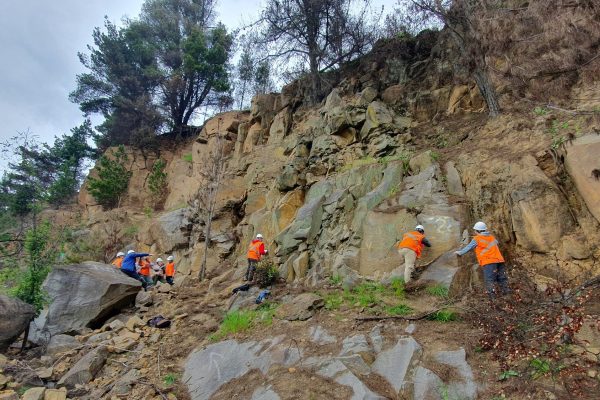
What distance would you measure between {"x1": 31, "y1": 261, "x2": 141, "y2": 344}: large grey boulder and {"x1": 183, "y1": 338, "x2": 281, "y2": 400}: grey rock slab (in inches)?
168

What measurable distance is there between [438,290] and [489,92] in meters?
6.97

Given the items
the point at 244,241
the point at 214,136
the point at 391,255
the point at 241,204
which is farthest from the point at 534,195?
the point at 214,136

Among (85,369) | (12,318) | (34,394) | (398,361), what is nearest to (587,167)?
(398,361)

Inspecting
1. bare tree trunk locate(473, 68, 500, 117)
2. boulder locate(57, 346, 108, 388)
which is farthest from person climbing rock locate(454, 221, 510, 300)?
boulder locate(57, 346, 108, 388)

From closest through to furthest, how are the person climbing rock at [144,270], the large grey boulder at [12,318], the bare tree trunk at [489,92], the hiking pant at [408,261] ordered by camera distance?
1. the hiking pant at [408,261]
2. the large grey boulder at [12,318]
3. the bare tree trunk at [489,92]
4. the person climbing rock at [144,270]

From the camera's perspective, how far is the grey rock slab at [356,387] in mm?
4883

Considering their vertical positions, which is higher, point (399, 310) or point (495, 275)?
point (495, 275)

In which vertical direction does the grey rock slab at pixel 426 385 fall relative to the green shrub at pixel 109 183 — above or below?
below

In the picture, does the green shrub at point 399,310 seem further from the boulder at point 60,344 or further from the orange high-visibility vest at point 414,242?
the boulder at point 60,344

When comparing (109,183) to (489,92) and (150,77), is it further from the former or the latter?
(489,92)

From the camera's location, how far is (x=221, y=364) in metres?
6.73

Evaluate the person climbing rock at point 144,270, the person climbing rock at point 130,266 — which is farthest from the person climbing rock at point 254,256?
the person climbing rock at point 144,270

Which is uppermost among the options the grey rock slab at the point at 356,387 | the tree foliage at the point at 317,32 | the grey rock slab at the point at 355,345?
the tree foliage at the point at 317,32

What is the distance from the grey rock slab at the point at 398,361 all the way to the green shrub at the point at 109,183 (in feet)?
72.0
